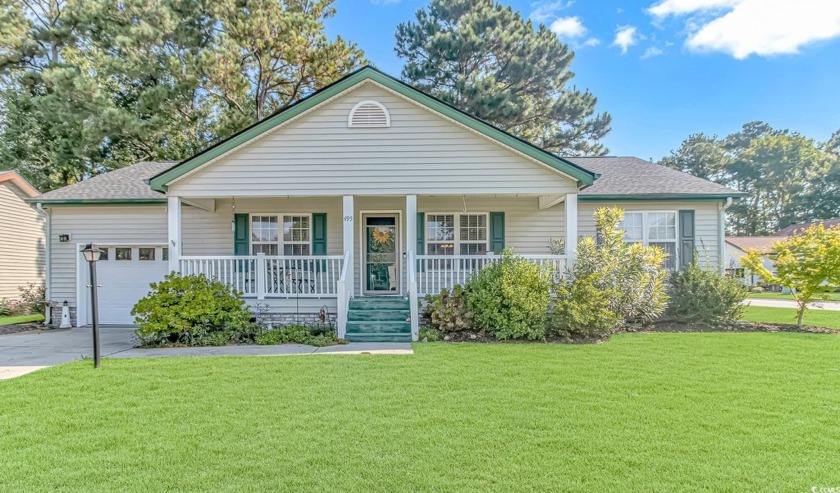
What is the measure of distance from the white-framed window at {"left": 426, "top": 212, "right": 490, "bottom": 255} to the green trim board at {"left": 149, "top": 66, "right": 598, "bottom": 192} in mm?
2631

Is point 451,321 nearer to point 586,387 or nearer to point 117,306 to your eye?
point 586,387

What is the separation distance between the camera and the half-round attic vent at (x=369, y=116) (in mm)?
8539

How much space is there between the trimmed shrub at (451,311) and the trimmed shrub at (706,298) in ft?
17.0

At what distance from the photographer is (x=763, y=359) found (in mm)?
6000

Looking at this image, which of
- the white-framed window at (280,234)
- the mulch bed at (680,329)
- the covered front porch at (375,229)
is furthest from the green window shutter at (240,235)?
the mulch bed at (680,329)

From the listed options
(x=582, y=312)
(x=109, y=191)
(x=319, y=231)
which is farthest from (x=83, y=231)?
(x=582, y=312)

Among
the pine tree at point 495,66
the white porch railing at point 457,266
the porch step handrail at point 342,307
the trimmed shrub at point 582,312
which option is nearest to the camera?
the trimmed shrub at point 582,312

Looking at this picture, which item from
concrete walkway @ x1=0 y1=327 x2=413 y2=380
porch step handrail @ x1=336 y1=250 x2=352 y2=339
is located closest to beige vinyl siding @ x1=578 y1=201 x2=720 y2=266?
porch step handrail @ x1=336 y1=250 x2=352 y2=339

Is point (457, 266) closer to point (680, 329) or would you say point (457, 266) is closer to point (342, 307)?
point (342, 307)

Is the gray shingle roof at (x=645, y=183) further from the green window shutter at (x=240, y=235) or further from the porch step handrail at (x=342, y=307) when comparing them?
the green window shutter at (x=240, y=235)

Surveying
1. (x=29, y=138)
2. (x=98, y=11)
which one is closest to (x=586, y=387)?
(x=98, y=11)

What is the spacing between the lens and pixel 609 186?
1065 centimetres

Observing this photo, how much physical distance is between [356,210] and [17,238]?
13910 millimetres

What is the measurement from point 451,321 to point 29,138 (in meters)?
21.8
